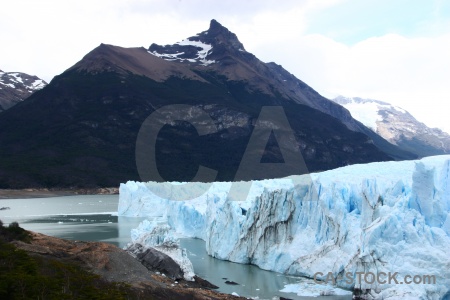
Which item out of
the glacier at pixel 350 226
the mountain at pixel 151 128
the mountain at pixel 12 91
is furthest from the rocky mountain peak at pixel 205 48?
the glacier at pixel 350 226

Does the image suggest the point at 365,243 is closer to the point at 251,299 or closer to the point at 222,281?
the point at 251,299

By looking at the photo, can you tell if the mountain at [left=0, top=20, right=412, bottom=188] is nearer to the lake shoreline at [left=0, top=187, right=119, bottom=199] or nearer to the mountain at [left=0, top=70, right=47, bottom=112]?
the lake shoreline at [left=0, top=187, right=119, bottom=199]

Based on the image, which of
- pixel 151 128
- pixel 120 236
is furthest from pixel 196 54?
pixel 120 236

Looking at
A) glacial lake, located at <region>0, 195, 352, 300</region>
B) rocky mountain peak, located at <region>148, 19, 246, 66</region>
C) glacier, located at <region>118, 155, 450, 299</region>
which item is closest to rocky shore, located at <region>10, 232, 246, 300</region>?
glacial lake, located at <region>0, 195, 352, 300</region>

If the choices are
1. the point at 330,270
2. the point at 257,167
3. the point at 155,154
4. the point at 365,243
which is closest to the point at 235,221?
the point at 330,270

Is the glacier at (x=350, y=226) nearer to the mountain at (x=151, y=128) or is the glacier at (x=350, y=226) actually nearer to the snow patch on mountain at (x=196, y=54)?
the mountain at (x=151, y=128)

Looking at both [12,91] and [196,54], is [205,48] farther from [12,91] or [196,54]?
[12,91]
